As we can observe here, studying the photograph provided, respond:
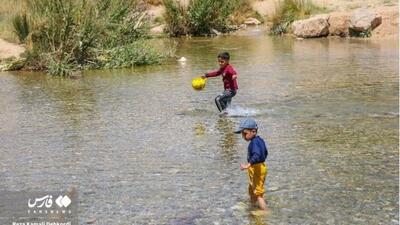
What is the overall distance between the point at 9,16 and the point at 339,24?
40.3 ft

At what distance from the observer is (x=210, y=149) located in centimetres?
834

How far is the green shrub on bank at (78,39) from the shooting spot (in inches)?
625

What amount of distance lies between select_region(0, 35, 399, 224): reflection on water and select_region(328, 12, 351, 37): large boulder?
28.3ft

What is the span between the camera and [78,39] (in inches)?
629

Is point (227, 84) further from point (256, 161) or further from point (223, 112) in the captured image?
point (256, 161)

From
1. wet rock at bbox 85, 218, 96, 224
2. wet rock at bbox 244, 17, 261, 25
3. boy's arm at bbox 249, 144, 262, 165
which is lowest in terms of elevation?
wet rock at bbox 85, 218, 96, 224

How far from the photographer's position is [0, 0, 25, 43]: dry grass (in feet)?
59.5

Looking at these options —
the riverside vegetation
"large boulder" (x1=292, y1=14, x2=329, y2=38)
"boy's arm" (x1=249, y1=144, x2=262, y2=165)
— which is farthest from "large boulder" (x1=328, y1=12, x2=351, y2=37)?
"boy's arm" (x1=249, y1=144, x2=262, y2=165)

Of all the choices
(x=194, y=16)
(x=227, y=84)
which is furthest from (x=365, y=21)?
(x=227, y=84)

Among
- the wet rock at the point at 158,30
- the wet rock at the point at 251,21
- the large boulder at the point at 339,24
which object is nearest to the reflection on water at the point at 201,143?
the large boulder at the point at 339,24

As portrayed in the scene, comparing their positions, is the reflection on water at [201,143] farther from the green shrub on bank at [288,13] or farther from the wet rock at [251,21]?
the wet rock at [251,21]

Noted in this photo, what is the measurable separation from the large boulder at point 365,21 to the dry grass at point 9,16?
39.8ft

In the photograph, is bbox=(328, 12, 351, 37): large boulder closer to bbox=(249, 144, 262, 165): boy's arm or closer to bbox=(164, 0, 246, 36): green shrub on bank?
bbox=(164, 0, 246, 36): green shrub on bank

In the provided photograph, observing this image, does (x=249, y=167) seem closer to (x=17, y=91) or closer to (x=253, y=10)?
(x=17, y=91)
